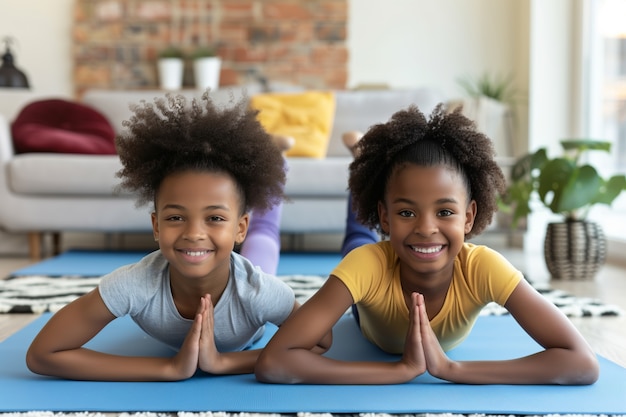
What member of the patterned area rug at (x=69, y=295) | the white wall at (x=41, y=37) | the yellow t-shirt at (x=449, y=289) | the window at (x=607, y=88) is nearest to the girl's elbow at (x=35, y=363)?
the yellow t-shirt at (x=449, y=289)

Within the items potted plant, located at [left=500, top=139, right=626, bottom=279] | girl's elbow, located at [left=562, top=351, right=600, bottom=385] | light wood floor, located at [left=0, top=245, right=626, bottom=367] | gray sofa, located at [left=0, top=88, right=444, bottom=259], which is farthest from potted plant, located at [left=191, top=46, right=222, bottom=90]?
girl's elbow, located at [left=562, top=351, right=600, bottom=385]

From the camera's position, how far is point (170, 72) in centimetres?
519

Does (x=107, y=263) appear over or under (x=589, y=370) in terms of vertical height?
under

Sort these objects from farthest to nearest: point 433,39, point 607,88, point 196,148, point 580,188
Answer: point 433,39 → point 607,88 → point 580,188 → point 196,148

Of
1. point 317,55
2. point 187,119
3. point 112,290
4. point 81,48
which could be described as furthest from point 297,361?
point 81,48

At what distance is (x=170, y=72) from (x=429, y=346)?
4.21 m

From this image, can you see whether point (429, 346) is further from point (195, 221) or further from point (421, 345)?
point (195, 221)

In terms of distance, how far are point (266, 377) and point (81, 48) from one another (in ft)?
14.9

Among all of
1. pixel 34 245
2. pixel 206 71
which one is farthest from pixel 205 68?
pixel 34 245

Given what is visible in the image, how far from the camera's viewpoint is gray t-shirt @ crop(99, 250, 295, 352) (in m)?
1.46

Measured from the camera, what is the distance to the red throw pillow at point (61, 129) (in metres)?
3.85

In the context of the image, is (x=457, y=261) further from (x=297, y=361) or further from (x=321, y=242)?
(x=321, y=242)

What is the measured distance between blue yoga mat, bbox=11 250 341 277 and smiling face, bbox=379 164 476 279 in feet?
5.60

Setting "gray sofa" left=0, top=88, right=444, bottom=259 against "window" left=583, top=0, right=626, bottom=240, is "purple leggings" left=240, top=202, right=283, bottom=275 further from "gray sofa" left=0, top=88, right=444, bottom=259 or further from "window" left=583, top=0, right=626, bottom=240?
"window" left=583, top=0, right=626, bottom=240
